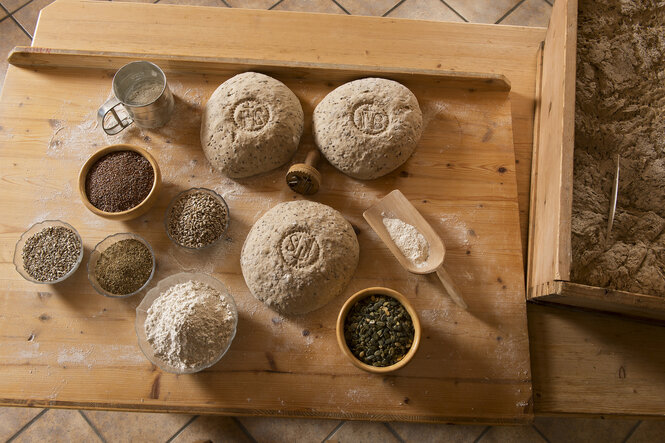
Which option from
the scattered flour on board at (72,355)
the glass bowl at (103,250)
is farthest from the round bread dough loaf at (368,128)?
the scattered flour on board at (72,355)

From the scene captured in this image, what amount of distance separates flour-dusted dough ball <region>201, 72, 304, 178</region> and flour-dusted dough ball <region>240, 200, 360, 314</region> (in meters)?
0.20

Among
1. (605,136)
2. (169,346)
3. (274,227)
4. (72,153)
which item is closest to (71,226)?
(72,153)

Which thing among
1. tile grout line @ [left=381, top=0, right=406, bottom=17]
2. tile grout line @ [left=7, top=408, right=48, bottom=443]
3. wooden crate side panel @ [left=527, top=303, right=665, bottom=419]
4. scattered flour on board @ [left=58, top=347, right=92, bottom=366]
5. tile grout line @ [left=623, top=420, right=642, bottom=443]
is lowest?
tile grout line @ [left=623, top=420, right=642, bottom=443]

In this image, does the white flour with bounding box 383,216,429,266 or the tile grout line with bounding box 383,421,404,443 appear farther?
the tile grout line with bounding box 383,421,404,443

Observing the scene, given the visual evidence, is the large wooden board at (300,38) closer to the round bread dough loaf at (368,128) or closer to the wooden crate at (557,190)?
the wooden crate at (557,190)

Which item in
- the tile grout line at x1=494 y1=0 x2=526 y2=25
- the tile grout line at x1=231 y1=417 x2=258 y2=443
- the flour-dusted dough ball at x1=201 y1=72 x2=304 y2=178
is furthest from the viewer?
the tile grout line at x1=494 y1=0 x2=526 y2=25

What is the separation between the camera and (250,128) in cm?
144

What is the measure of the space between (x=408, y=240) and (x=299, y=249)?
33 centimetres

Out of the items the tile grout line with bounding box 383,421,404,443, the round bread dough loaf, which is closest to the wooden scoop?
the round bread dough loaf

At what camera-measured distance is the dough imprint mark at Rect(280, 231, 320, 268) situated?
1.34 meters

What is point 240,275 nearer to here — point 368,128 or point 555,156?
point 368,128

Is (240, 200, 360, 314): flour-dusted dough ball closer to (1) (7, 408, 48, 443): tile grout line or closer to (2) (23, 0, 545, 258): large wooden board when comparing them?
(2) (23, 0, 545, 258): large wooden board

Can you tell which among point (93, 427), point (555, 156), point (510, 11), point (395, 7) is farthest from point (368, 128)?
point (93, 427)

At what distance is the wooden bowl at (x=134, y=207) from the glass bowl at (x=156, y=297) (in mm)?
234
